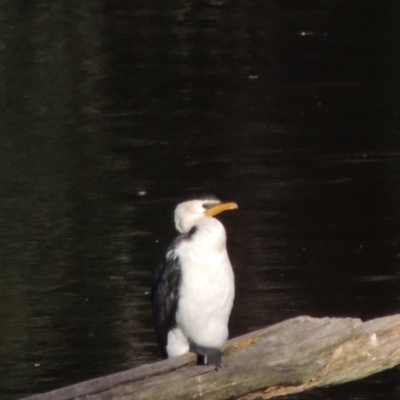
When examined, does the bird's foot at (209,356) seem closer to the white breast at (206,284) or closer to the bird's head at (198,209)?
the white breast at (206,284)

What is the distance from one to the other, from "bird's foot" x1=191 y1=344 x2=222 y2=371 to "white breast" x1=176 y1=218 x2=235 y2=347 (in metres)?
0.31

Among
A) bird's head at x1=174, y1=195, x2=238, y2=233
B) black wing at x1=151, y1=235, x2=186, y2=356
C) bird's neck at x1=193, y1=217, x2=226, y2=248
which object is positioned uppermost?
bird's head at x1=174, y1=195, x2=238, y2=233

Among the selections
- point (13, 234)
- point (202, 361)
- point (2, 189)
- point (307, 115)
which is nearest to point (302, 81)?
point (307, 115)

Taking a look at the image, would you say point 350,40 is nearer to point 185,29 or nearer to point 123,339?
point 185,29

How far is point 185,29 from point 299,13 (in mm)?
1323

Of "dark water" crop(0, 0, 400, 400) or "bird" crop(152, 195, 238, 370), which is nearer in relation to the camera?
"bird" crop(152, 195, 238, 370)

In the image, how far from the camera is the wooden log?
4215 mm

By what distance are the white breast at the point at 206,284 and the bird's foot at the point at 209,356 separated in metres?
0.31

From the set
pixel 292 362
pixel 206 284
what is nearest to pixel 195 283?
pixel 206 284

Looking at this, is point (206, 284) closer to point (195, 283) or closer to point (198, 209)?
point (195, 283)

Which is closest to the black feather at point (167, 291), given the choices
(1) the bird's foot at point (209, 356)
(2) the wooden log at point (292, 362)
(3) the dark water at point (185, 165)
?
(1) the bird's foot at point (209, 356)

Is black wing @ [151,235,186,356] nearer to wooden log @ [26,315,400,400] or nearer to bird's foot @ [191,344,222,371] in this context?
bird's foot @ [191,344,222,371]

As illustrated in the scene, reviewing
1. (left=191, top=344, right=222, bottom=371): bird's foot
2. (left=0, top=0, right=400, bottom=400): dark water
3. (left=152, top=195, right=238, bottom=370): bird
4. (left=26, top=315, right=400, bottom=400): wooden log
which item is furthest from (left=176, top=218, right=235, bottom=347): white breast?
(left=0, top=0, right=400, bottom=400): dark water

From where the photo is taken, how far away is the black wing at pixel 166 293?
194 inches
